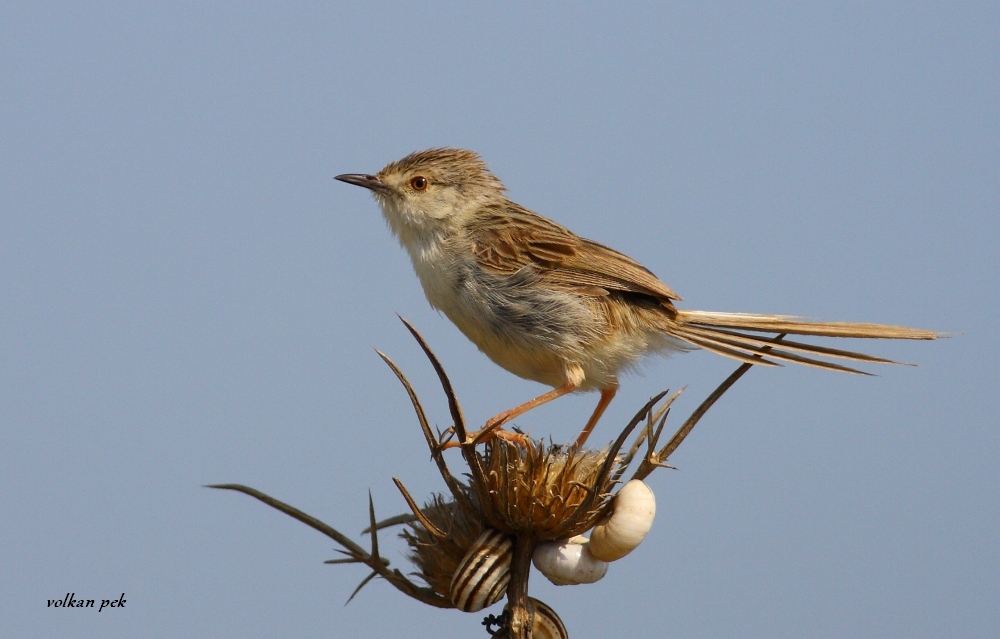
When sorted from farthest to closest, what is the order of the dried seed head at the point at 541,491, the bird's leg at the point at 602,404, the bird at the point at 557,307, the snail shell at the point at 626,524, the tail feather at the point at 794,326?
the bird's leg at the point at 602,404 → the bird at the point at 557,307 → the tail feather at the point at 794,326 → the dried seed head at the point at 541,491 → the snail shell at the point at 626,524

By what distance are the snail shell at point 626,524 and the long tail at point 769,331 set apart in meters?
0.86

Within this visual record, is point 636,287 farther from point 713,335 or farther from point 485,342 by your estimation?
point 485,342

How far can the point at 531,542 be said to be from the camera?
142 inches

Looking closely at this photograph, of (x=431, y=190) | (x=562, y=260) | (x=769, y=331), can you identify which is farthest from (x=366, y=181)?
(x=769, y=331)

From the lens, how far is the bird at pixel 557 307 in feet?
15.9

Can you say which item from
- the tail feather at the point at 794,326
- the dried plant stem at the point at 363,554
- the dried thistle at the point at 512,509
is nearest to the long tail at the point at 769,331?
the tail feather at the point at 794,326

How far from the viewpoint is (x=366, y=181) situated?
18.8 feet

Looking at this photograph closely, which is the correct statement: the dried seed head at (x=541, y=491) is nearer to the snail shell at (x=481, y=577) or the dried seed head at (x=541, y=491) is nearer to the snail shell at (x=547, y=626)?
the snail shell at (x=481, y=577)

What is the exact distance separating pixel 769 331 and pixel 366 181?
251cm

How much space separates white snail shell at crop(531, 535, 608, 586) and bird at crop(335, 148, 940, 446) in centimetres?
95

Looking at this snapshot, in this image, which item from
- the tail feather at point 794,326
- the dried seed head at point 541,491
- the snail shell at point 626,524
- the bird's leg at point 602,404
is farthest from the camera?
the bird's leg at point 602,404

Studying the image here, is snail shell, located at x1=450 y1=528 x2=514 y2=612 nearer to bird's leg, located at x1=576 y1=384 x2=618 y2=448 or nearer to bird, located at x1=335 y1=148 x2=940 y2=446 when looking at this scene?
bird, located at x1=335 y1=148 x2=940 y2=446

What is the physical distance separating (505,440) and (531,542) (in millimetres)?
404

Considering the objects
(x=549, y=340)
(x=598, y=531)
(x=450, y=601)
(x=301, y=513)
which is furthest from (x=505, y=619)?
(x=549, y=340)
